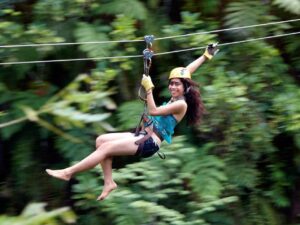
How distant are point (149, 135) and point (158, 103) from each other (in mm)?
2178

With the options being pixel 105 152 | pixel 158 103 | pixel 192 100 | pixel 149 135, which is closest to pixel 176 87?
pixel 192 100

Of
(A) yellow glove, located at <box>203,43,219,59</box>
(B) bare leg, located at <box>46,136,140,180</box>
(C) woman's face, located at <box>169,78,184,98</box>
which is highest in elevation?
(A) yellow glove, located at <box>203,43,219,59</box>

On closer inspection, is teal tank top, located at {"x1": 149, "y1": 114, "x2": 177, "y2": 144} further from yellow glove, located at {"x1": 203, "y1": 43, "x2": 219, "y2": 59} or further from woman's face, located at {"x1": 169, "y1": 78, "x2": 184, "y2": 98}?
yellow glove, located at {"x1": 203, "y1": 43, "x2": 219, "y2": 59}

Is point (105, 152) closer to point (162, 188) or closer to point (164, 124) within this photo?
point (164, 124)

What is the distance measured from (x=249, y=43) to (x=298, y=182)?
1.54 m

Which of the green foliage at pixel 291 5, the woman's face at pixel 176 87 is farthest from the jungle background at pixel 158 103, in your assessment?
the woman's face at pixel 176 87

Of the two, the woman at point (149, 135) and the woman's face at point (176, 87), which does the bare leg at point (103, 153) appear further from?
the woman's face at point (176, 87)

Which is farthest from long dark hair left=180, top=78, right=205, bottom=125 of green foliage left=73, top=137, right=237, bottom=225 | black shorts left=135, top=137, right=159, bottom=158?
green foliage left=73, top=137, right=237, bottom=225

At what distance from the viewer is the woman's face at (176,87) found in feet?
13.4

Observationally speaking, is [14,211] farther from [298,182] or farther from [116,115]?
[298,182]

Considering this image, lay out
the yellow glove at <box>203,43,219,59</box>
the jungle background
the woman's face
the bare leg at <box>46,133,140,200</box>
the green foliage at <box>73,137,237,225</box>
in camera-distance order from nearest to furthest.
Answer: the bare leg at <box>46,133,140,200</box> < the woman's face < the yellow glove at <box>203,43,219,59</box> < the green foliage at <box>73,137,237,225</box> < the jungle background

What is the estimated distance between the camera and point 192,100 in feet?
14.0

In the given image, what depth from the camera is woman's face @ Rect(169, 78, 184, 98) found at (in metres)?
4.10

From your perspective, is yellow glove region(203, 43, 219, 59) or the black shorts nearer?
the black shorts
